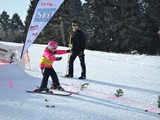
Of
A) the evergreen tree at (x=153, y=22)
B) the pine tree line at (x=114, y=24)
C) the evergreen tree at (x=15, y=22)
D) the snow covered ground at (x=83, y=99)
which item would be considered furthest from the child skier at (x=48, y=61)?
the evergreen tree at (x=15, y=22)

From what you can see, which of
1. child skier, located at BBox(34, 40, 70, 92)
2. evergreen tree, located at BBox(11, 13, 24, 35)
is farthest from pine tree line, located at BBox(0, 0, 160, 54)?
evergreen tree, located at BBox(11, 13, 24, 35)

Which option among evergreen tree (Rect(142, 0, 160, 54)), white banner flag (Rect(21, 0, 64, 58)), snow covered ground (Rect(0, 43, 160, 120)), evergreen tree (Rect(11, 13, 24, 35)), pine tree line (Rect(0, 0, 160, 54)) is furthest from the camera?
evergreen tree (Rect(11, 13, 24, 35))

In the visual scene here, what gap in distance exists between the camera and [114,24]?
39188mm

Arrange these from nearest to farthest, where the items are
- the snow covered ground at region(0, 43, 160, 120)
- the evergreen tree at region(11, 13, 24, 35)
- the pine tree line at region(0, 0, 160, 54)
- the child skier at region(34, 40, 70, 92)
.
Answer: the snow covered ground at region(0, 43, 160, 120) → the child skier at region(34, 40, 70, 92) → the pine tree line at region(0, 0, 160, 54) → the evergreen tree at region(11, 13, 24, 35)

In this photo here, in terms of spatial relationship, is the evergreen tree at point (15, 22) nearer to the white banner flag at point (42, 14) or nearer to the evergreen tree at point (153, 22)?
the evergreen tree at point (153, 22)

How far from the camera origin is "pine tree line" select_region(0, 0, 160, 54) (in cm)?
3662

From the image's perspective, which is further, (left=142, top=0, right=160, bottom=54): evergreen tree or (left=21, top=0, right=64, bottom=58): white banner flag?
(left=142, top=0, right=160, bottom=54): evergreen tree

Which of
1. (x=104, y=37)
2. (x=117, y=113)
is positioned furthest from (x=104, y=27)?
(x=117, y=113)

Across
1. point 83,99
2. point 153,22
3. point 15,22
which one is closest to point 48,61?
point 83,99

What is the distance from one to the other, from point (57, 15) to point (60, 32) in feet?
9.10

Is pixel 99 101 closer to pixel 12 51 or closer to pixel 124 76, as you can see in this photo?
pixel 124 76

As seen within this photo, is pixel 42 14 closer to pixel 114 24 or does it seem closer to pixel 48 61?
pixel 48 61

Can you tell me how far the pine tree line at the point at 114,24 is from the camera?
36.6 m

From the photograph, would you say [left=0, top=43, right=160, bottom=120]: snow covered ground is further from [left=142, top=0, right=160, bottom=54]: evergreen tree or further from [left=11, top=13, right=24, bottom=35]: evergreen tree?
[left=11, top=13, right=24, bottom=35]: evergreen tree
